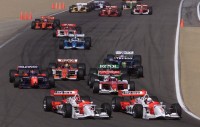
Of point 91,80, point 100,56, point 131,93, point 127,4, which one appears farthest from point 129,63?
point 127,4

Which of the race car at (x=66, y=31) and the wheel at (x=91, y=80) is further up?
the race car at (x=66, y=31)

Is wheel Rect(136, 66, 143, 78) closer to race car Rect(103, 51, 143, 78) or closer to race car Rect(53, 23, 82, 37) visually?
race car Rect(103, 51, 143, 78)

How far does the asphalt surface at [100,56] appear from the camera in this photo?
1159 inches

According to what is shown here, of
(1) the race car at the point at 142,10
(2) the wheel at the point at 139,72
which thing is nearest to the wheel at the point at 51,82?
(2) the wheel at the point at 139,72

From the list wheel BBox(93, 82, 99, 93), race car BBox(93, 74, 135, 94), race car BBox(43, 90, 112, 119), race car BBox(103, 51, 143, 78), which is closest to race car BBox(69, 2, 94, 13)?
race car BBox(103, 51, 143, 78)

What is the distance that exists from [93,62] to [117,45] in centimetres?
733

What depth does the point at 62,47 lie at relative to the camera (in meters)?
51.8

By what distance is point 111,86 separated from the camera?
36.2 m

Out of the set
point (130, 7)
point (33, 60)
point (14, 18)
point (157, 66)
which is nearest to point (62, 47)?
point (33, 60)

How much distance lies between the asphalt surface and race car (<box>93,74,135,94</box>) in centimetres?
42

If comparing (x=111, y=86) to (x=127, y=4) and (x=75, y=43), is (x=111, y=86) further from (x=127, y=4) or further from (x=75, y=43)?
(x=127, y=4)

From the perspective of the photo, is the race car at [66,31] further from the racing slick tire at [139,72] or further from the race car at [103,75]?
the race car at [103,75]

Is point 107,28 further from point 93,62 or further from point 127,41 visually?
point 93,62

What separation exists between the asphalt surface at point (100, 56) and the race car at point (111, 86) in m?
0.42
